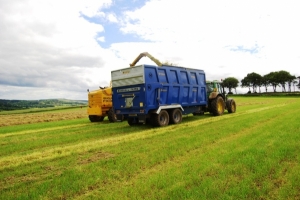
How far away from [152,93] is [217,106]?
6858 millimetres

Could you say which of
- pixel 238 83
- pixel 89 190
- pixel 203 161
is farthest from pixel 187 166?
pixel 238 83

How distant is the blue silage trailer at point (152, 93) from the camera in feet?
40.5

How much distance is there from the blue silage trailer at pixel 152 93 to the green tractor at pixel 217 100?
3083 millimetres

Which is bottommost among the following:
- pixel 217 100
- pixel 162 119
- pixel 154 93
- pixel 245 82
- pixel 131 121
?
pixel 131 121

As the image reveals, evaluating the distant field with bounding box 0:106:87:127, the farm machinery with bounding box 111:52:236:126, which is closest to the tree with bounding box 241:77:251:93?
the distant field with bounding box 0:106:87:127

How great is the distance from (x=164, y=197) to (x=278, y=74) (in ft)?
385

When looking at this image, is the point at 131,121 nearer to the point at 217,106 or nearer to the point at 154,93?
the point at 154,93

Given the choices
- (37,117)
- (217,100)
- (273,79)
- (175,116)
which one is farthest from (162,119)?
(273,79)

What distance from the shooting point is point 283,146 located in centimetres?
682

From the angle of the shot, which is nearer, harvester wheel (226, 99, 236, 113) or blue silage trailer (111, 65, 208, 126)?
blue silage trailer (111, 65, 208, 126)

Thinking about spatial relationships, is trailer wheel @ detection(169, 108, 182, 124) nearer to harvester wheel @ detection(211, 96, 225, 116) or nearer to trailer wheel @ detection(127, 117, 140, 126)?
A: trailer wheel @ detection(127, 117, 140, 126)

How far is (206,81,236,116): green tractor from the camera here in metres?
17.5

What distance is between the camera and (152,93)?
12570 millimetres

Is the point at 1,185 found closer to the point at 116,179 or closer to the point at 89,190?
the point at 89,190
